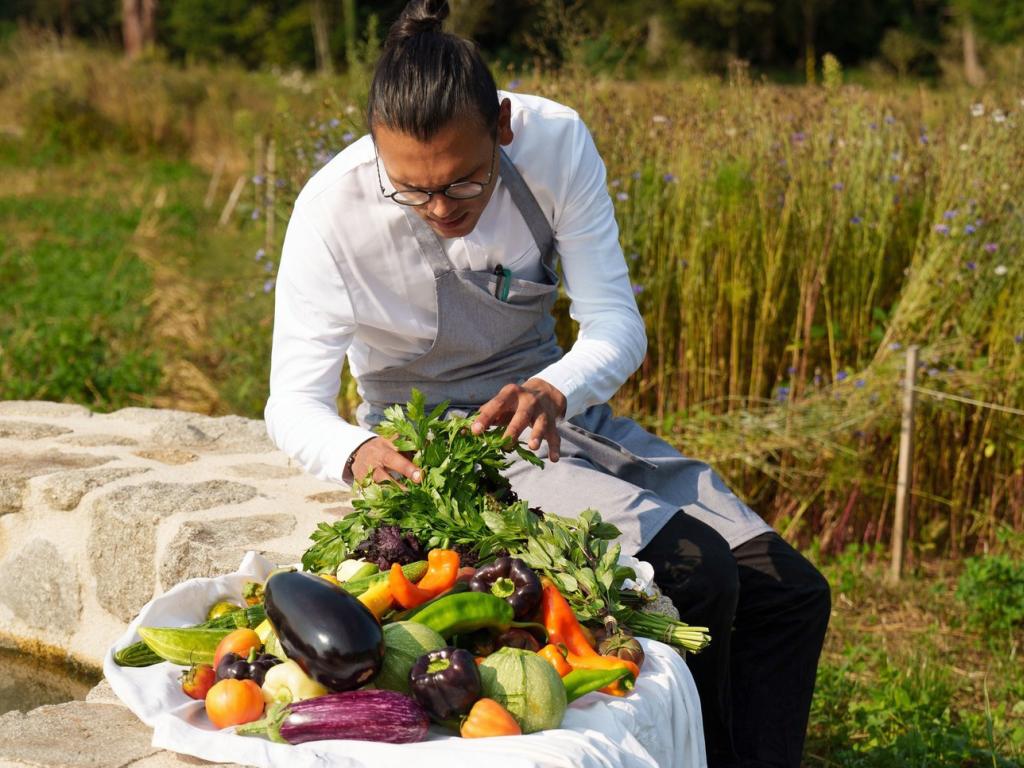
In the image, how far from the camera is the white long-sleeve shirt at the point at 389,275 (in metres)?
2.64

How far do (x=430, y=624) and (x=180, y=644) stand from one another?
456 millimetres

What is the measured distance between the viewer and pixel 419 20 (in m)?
2.57

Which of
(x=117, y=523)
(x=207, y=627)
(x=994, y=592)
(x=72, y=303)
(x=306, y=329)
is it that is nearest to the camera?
(x=207, y=627)

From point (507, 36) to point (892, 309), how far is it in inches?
1081

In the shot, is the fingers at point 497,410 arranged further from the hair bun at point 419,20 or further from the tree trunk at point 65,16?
the tree trunk at point 65,16

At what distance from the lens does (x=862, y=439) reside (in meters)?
4.45

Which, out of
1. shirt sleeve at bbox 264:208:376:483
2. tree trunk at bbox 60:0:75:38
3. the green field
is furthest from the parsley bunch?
tree trunk at bbox 60:0:75:38

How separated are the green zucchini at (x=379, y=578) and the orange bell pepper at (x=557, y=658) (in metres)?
0.28

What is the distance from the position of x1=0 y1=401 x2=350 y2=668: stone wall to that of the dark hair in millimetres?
1059

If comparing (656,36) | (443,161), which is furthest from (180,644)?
(656,36)

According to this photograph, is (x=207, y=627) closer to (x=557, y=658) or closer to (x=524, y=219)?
(x=557, y=658)

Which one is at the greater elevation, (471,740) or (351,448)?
(351,448)

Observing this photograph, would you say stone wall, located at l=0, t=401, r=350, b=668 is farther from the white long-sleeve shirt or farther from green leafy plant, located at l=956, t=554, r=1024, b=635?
green leafy plant, located at l=956, t=554, r=1024, b=635

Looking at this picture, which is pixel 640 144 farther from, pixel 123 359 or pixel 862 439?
pixel 123 359
